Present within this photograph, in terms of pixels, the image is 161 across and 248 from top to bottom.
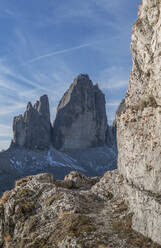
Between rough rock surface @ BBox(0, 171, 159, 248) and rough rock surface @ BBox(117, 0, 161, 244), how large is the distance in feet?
3.40

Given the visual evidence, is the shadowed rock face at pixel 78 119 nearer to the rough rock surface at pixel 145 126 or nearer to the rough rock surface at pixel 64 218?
the rough rock surface at pixel 64 218

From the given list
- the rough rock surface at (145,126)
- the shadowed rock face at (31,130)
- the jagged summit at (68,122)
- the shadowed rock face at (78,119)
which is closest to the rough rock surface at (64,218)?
the rough rock surface at (145,126)

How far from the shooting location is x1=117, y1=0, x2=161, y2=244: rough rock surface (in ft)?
37.0

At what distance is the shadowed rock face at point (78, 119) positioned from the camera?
566 ft

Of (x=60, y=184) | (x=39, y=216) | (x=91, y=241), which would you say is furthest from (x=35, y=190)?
(x=91, y=241)

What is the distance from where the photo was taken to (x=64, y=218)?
45.0 feet

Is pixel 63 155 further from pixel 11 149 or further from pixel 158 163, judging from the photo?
pixel 158 163

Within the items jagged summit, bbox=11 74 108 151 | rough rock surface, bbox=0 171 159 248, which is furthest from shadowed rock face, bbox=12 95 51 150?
rough rock surface, bbox=0 171 159 248

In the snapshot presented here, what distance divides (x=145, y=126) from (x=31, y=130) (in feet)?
521

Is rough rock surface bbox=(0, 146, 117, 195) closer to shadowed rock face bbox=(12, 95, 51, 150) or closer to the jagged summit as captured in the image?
shadowed rock face bbox=(12, 95, 51, 150)

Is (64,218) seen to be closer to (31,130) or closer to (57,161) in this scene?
(57,161)

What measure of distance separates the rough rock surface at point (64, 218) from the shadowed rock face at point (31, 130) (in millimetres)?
146805

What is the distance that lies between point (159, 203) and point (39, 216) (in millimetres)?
7609

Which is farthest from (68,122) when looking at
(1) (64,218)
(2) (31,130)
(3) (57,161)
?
(1) (64,218)
